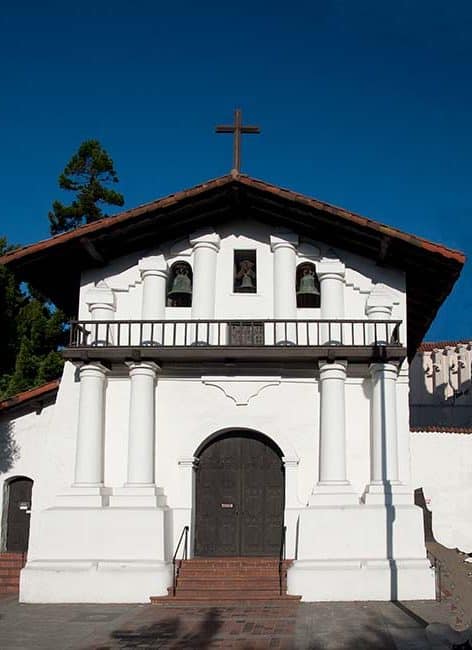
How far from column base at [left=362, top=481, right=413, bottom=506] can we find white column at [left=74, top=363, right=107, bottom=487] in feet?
15.6

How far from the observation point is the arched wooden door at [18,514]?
16.8 meters

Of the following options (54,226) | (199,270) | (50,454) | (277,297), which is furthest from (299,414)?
(54,226)

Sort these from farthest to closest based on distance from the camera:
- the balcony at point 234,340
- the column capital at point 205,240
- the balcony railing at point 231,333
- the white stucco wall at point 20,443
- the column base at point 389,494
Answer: the white stucco wall at point 20,443 → the column capital at point 205,240 → the balcony railing at point 231,333 → the balcony at point 234,340 → the column base at point 389,494

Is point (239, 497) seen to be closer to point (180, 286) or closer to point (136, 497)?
point (136, 497)

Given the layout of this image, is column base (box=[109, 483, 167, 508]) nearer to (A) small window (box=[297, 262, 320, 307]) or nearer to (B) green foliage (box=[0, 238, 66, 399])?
(A) small window (box=[297, 262, 320, 307])

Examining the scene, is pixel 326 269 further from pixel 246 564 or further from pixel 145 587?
pixel 145 587

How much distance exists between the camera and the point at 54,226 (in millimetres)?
31922

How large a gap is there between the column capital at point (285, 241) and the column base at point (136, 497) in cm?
506

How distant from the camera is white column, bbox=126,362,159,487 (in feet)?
46.2

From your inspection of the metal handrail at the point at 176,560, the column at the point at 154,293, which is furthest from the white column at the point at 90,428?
the metal handrail at the point at 176,560

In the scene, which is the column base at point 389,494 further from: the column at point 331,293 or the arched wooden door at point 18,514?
the arched wooden door at point 18,514

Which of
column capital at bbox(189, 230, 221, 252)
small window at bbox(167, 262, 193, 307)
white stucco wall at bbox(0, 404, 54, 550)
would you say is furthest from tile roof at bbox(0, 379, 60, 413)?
column capital at bbox(189, 230, 221, 252)

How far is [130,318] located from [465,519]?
1211 centimetres

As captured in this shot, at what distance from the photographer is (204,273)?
Answer: 15.2 meters
